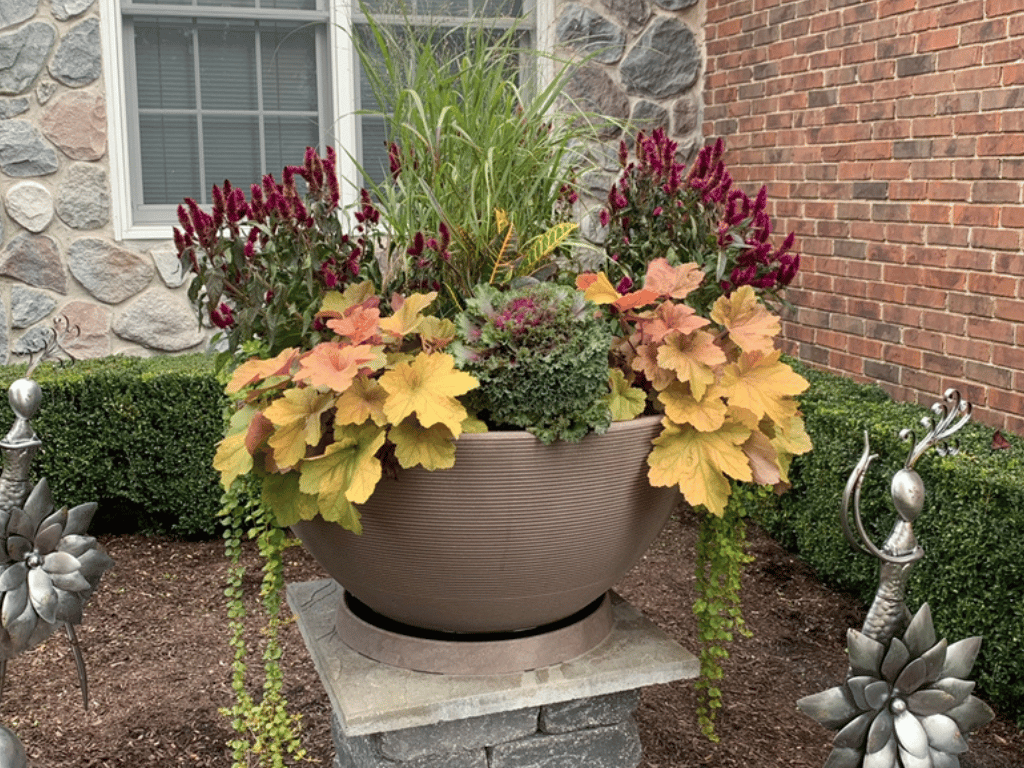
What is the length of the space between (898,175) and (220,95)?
9.01ft

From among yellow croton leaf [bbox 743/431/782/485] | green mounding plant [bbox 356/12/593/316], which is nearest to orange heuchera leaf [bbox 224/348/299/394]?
green mounding plant [bbox 356/12/593/316]

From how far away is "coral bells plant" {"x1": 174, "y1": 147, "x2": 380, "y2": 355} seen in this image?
1767 mm

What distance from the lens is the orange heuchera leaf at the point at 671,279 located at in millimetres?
1732

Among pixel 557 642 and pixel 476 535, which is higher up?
pixel 476 535

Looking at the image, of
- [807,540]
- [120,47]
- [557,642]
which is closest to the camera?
[557,642]

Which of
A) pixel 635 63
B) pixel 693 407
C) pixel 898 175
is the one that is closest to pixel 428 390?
pixel 693 407

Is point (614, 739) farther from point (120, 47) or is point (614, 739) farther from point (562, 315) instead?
point (120, 47)

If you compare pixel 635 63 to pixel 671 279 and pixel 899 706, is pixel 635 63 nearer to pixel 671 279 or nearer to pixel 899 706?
pixel 671 279

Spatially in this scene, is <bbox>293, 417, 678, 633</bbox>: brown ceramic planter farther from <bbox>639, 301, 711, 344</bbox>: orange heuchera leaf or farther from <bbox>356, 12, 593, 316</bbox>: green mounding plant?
<bbox>356, 12, 593, 316</bbox>: green mounding plant

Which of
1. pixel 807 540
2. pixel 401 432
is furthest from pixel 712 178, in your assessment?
pixel 807 540

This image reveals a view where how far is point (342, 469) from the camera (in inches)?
60.7

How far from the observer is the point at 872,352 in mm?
3785

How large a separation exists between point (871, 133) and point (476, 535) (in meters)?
2.75

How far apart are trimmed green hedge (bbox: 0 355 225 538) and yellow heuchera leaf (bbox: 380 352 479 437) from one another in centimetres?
229
